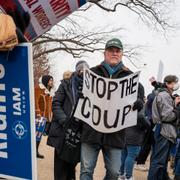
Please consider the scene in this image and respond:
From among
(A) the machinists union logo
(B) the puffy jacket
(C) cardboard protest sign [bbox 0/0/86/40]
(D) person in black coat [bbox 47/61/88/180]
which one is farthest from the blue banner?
(B) the puffy jacket

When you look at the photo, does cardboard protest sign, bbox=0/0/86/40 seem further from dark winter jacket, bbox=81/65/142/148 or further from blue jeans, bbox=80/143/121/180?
blue jeans, bbox=80/143/121/180

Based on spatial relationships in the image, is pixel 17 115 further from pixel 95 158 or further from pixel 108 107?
pixel 95 158

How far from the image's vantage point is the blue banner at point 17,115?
1977 millimetres

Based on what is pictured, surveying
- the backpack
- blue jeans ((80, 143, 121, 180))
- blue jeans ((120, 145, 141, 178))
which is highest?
the backpack

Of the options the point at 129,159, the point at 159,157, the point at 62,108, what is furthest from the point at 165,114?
the point at 62,108

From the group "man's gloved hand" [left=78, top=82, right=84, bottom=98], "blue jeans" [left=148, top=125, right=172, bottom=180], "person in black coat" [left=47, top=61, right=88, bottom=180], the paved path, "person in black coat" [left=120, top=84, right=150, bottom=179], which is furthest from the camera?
the paved path

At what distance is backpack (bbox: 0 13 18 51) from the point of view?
5.98 feet

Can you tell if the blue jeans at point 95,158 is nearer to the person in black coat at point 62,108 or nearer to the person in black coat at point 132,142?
the person in black coat at point 62,108

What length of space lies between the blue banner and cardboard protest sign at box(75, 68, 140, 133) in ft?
5.78

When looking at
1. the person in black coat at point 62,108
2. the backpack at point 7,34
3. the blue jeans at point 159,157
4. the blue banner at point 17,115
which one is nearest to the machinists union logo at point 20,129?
the blue banner at point 17,115

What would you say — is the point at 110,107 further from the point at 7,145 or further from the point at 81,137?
the point at 7,145

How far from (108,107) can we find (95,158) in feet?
1.68

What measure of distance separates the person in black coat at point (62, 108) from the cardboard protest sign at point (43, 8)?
6.62ft

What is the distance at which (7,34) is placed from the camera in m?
1.82
